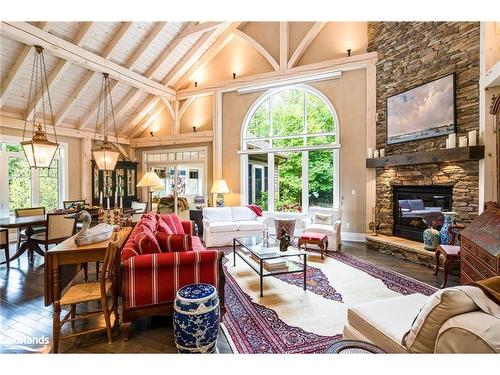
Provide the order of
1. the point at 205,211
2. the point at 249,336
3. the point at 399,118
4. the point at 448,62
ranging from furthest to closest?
the point at 205,211, the point at 399,118, the point at 448,62, the point at 249,336

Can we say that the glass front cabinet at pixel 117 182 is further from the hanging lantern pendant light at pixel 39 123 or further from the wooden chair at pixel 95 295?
the wooden chair at pixel 95 295

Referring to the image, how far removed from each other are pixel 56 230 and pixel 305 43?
6.51 m

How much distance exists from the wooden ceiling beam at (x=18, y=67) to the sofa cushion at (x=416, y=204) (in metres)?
7.43

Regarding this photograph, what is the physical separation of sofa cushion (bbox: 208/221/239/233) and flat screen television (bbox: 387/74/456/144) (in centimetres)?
373

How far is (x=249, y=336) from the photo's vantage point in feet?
7.20

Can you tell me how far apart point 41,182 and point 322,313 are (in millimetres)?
7259

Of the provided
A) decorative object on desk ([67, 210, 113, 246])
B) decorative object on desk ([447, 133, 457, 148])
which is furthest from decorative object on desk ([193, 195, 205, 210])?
decorative object on desk ([447, 133, 457, 148])

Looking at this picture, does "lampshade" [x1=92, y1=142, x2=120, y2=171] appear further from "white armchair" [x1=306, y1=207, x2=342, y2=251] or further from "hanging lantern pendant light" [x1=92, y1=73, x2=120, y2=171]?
"white armchair" [x1=306, y1=207, x2=342, y2=251]

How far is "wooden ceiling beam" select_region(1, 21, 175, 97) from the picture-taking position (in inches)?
162

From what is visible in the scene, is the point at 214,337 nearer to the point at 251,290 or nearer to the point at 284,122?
the point at 251,290

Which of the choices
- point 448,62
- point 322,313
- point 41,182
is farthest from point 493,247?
point 41,182

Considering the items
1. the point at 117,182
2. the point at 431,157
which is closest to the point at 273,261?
the point at 431,157

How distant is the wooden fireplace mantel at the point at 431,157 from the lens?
362cm
